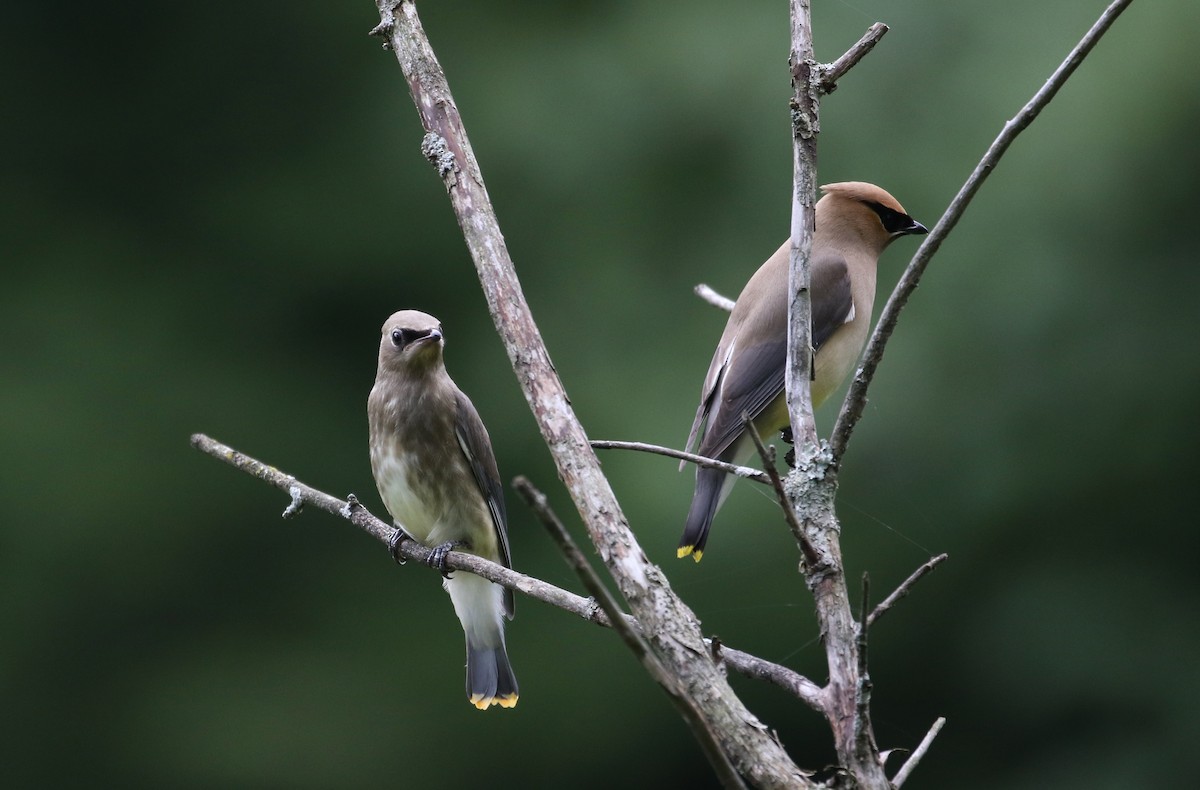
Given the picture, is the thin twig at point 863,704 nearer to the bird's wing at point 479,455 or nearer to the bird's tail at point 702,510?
the bird's tail at point 702,510

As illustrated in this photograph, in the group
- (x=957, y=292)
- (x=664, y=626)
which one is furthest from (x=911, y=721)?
(x=664, y=626)

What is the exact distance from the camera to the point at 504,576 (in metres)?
2.59

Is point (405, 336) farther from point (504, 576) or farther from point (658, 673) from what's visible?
point (658, 673)

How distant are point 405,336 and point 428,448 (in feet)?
1.02

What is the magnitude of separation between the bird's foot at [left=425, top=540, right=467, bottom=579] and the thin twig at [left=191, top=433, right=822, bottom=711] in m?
0.02

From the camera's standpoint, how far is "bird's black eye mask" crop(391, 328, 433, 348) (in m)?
3.88

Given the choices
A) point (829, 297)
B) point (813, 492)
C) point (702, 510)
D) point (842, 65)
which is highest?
point (842, 65)

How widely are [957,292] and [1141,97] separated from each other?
128cm

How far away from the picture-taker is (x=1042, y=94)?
6.67 ft

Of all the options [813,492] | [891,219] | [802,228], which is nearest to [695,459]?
[813,492]

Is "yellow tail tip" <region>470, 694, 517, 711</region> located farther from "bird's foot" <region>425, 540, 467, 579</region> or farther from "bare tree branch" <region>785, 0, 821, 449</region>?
"bare tree branch" <region>785, 0, 821, 449</region>

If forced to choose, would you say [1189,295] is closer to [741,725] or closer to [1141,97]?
[1141,97]

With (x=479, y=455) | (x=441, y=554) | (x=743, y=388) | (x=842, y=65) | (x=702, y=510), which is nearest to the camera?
(x=842, y=65)

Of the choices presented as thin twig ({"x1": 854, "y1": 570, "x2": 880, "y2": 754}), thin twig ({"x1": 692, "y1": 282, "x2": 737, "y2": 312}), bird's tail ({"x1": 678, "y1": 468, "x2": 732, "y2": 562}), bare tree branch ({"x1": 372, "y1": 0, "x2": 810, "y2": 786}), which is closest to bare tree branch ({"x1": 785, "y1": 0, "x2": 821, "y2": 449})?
bare tree branch ({"x1": 372, "y1": 0, "x2": 810, "y2": 786})
